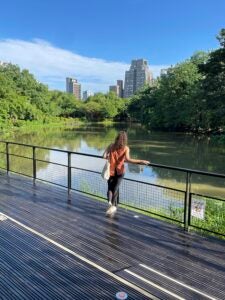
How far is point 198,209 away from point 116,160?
4.65ft

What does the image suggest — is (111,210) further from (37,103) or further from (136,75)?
(136,75)

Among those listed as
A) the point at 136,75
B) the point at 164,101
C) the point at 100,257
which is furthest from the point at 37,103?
the point at 136,75

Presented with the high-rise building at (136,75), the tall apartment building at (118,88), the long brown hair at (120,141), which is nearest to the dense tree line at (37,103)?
the long brown hair at (120,141)

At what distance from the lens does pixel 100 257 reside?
385cm

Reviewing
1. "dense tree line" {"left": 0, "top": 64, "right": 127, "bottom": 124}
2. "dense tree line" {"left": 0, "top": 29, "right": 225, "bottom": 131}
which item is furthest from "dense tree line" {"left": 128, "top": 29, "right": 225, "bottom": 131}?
"dense tree line" {"left": 0, "top": 64, "right": 127, "bottom": 124}

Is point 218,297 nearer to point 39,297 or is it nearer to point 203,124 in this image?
point 39,297

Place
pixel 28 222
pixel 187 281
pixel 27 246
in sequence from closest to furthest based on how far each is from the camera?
pixel 187 281
pixel 27 246
pixel 28 222

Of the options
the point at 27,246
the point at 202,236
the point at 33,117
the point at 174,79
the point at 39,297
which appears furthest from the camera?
the point at 33,117

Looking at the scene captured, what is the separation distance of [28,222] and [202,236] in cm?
244

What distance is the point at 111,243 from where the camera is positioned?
14.0 feet

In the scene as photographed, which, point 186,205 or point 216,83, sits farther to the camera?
point 216,83

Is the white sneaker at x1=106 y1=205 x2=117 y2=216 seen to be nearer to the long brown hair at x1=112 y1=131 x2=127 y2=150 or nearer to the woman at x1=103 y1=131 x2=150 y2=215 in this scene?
the woman at x1=103 y1=131 x2=150 y2=215

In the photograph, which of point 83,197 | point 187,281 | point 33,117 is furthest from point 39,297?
point 33,117

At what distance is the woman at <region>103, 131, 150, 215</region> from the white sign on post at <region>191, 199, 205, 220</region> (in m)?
0.98
